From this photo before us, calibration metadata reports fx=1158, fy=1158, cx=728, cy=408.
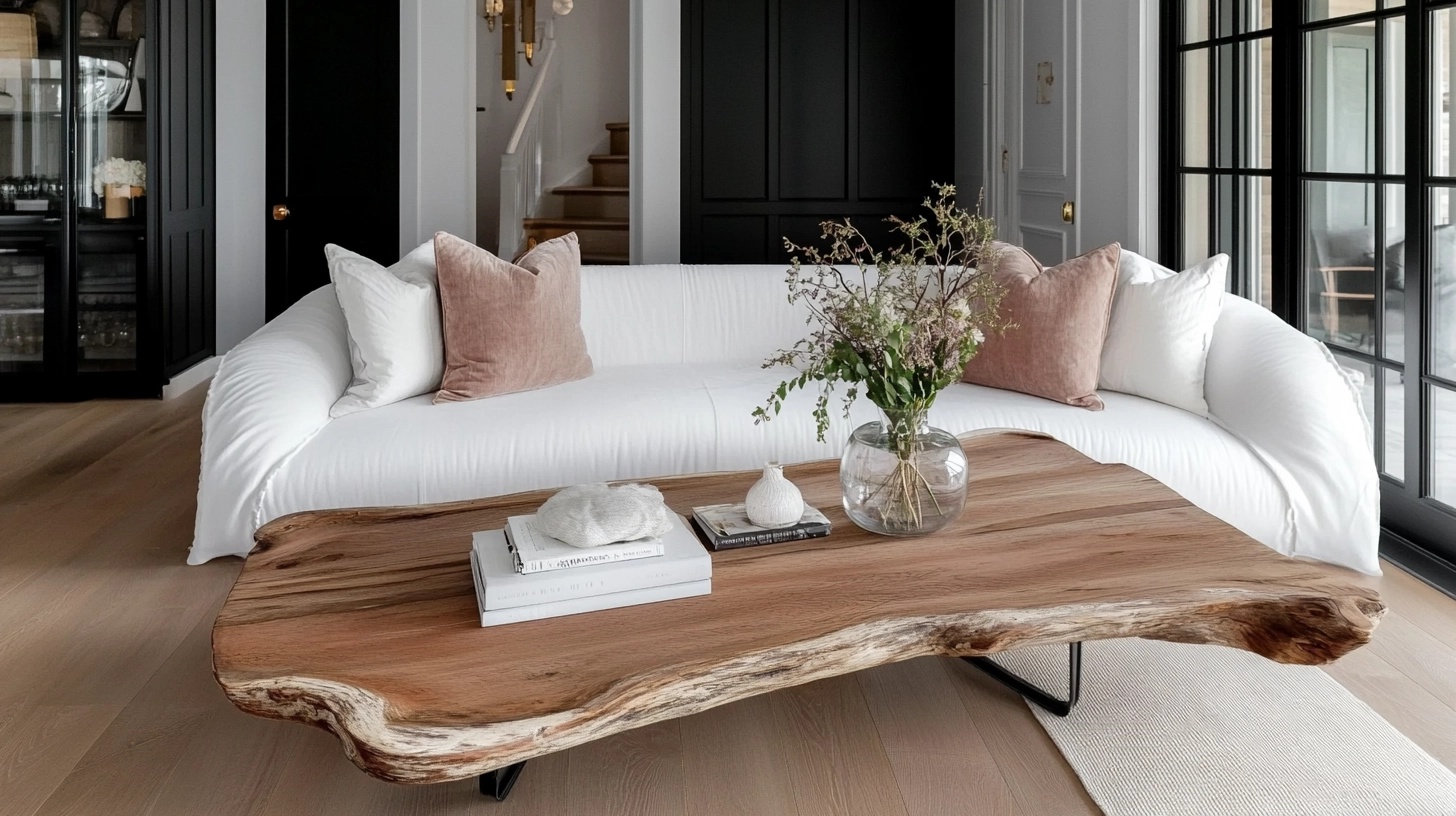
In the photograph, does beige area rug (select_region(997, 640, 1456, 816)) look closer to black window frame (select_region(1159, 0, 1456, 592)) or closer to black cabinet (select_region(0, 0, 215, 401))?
black window frame (select_region(1159, 0, 1456, 592))

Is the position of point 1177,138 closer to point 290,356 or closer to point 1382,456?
point 1382,456

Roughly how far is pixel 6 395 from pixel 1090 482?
5.13m

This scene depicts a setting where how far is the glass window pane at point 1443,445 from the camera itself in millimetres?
3068

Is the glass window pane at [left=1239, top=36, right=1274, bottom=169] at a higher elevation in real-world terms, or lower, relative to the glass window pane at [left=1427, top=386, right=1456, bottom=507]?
higher

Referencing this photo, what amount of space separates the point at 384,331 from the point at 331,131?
328 centimetres

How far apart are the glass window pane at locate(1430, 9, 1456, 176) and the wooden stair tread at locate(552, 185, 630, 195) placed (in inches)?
214

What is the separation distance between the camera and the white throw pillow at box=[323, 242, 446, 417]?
10.5ft

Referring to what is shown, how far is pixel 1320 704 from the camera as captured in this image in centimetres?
227

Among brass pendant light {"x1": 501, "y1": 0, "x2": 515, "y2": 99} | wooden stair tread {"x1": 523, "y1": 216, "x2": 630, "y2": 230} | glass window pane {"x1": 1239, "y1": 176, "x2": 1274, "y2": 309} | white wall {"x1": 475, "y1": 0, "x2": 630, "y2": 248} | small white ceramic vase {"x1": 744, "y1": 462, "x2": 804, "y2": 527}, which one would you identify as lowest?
small white ceramic vase {"x1": 744, "y1": 462, "x2": 804, "y2": 527}

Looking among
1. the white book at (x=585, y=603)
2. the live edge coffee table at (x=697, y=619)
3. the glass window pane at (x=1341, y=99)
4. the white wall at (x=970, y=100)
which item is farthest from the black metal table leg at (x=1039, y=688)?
the white wall at (x=970, y=100)

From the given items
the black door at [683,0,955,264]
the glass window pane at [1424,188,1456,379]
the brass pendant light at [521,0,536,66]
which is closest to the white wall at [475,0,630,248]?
the black door at [683,0,955,264]

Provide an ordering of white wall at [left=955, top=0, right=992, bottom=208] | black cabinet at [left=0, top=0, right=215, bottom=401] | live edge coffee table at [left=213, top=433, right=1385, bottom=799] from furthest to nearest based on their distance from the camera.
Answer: white wall at [left=955, top=0, right=992, bottom=208], black cabinet at [left=0, top=0, right=215, bottom=401], live edge coffee table at [left=213, top=433, right=1385, bottom=799]

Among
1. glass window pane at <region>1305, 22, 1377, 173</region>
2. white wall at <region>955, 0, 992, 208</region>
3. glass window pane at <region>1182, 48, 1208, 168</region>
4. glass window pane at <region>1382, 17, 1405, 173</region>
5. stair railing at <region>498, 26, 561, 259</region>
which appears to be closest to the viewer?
glass window pane at <region>1382, 17, 1405, 173</region>

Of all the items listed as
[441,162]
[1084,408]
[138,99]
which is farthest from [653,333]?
[138,99]
